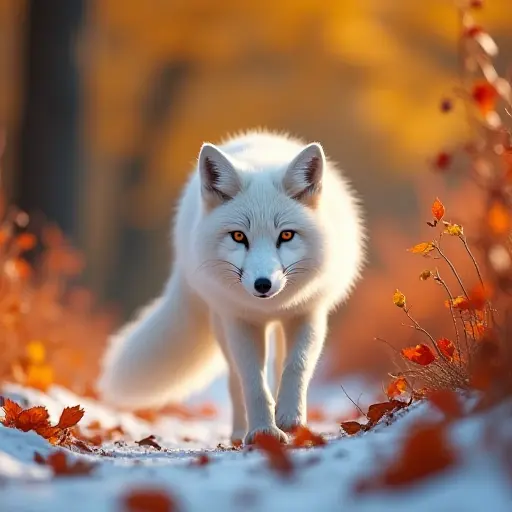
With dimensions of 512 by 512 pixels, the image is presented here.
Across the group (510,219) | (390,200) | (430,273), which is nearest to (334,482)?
(510,219)

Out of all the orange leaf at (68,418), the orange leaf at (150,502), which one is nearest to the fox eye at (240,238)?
the orange leaf at (68,418)

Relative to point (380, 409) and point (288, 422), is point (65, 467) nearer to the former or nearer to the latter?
point (380, 409)

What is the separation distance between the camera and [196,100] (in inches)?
607

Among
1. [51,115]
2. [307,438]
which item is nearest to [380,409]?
[307,438]

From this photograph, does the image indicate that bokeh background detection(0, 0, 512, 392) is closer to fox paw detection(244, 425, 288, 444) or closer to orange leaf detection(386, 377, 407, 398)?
fox paw detection(244, 425, 288, 444)

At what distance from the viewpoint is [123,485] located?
2.06 metres

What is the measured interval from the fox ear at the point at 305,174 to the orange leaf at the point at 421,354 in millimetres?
868

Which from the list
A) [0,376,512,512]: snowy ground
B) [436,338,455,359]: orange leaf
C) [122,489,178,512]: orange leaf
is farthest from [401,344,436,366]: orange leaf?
[122,489,178,512]: orange leaf

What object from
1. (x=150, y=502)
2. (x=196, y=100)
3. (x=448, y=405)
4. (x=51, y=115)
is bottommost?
(x=150, y=502)

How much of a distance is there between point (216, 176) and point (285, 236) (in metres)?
0.44

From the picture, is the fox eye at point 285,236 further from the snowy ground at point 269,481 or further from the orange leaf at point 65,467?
the orange leaf at point 65,467

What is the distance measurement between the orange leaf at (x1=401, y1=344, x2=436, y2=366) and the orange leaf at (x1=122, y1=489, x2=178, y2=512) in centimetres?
151

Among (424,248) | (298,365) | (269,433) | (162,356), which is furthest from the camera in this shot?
(162,356)

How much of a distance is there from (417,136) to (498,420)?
38.1ft
